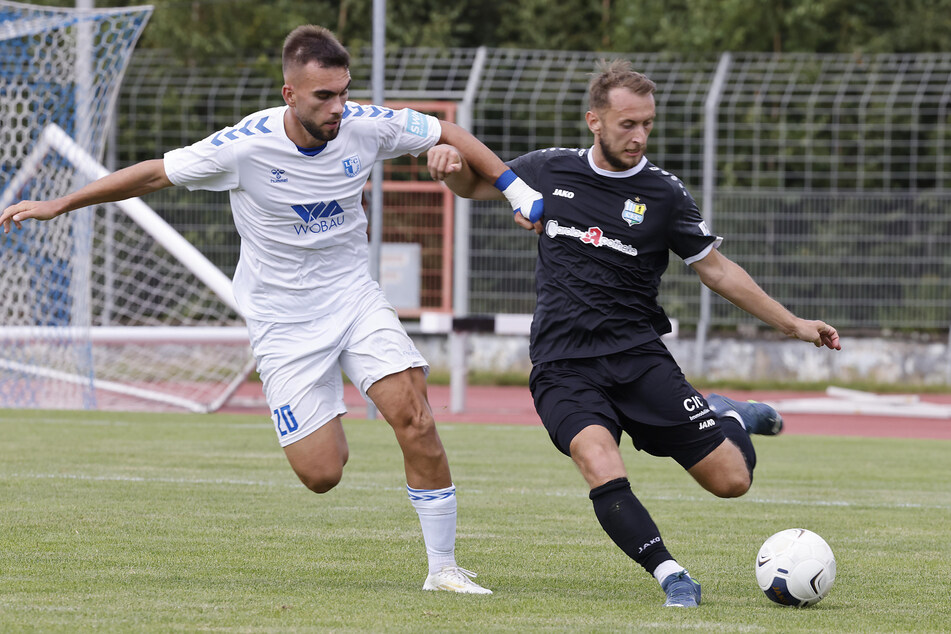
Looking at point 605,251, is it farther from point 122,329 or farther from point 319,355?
point 122,329

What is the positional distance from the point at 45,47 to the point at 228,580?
10382 millimetres

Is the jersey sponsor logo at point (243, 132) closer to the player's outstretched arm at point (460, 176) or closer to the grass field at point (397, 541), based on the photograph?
the player's outstretched arm at point (460, 176)

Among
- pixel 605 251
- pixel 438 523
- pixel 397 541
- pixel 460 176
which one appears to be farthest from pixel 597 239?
pixel 397 541

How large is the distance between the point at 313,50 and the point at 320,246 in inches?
32.0

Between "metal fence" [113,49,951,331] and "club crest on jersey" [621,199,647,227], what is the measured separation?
11883mm

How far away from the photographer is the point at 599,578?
5832mm

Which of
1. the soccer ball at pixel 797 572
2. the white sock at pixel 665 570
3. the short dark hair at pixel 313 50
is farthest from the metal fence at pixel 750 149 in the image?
the white sock at pixel 665 570

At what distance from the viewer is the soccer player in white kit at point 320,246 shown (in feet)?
18.2

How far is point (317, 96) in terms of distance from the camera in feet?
18.2

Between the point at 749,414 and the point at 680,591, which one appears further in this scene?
the point at 749,414

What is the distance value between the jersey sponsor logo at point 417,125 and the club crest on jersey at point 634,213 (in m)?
0.90

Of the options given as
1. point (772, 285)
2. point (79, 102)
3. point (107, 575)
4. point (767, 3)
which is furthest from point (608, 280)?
point (767, 3)

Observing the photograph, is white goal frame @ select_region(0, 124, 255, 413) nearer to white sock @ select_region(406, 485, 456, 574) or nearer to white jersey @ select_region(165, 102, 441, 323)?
white jersey @ select_region(165, 102, 441, 323)

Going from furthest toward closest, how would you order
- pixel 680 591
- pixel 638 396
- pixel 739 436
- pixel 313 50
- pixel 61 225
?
pixel 61 225, pixel 739 436, pixel 638 396, pixel 313 50, pixel 680 591
